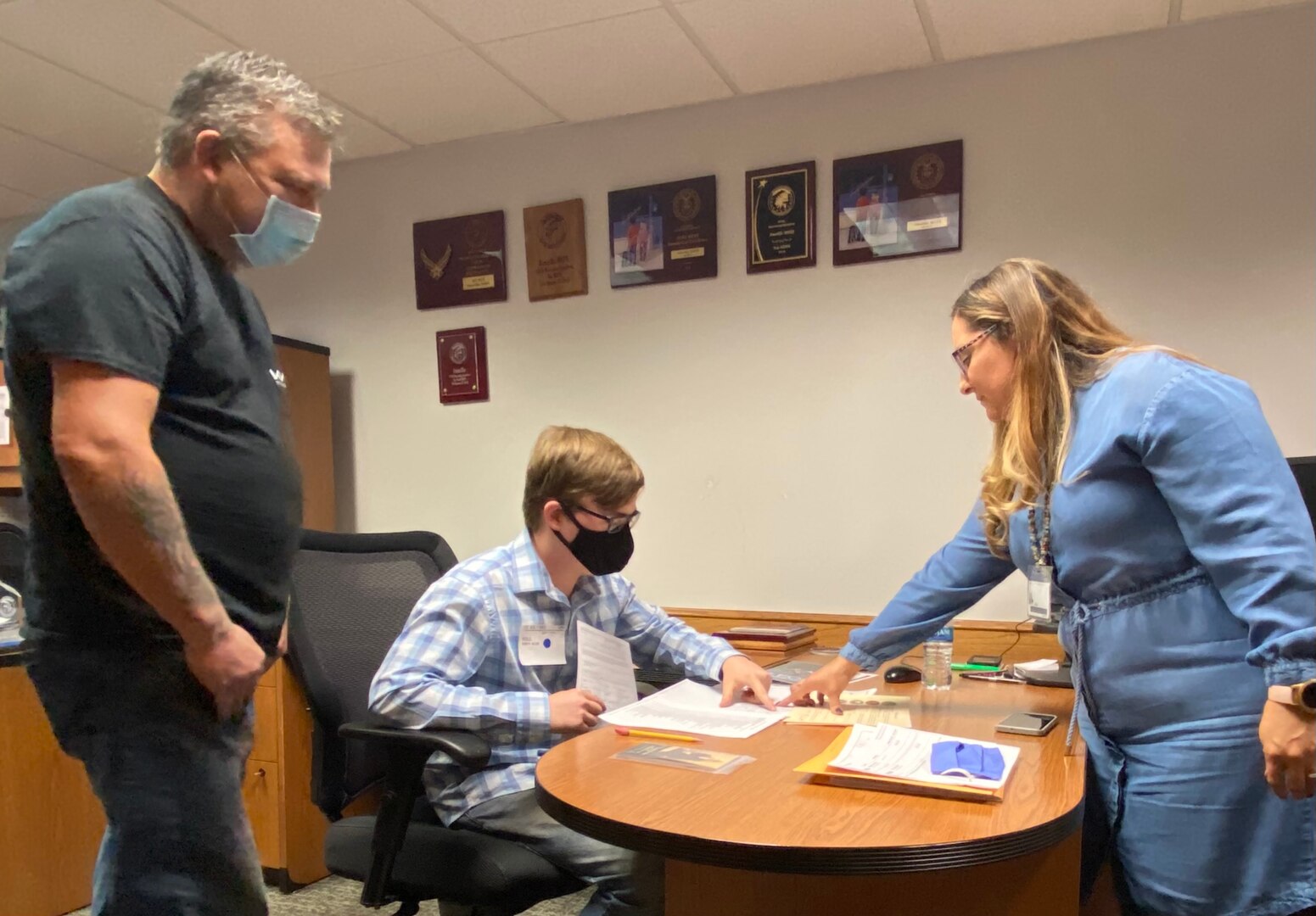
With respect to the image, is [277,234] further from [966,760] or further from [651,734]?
[966,760]

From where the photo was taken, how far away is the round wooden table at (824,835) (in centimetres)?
96

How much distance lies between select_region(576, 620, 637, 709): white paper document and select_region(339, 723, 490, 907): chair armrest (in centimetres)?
26

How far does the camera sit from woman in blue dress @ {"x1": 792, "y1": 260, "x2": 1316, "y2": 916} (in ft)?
3.48

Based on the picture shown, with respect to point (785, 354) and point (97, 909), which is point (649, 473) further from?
point (97, 909)

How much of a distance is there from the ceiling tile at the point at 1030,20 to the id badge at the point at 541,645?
6.04 ft

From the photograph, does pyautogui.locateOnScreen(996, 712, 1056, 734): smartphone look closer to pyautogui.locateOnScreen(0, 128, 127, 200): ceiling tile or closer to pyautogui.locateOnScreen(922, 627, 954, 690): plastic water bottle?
pyautogui.locateOnScreen(922, 627, 954, 690): plastic water bottle

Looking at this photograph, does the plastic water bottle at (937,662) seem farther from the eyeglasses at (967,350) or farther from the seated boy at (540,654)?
the eyeglasses at (967,350)

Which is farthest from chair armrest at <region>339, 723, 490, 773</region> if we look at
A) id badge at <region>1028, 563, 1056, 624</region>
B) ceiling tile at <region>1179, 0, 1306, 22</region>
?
ceiling tile at <region>1179, 0, 1306, 22</region>

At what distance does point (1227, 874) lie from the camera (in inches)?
44.2

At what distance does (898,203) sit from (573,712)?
190cm

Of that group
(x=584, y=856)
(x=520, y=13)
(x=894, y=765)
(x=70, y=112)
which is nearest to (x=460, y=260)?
(x=520, y=13)

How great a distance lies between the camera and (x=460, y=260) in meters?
3.34


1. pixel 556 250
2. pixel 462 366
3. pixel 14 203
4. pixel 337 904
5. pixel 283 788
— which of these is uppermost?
pixel 14 203

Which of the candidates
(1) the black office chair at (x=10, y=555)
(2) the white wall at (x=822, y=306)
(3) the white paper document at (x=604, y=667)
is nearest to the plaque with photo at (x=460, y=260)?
(2) the white wall at (x=822, y=306)
